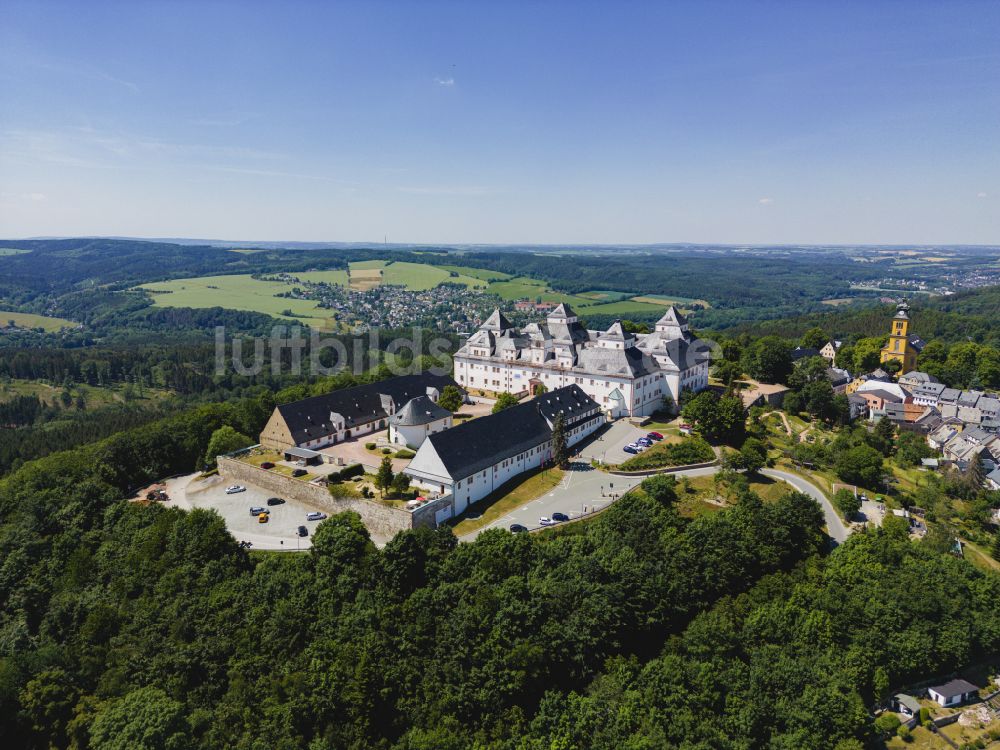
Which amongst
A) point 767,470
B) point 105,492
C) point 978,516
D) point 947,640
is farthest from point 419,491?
point 978,516

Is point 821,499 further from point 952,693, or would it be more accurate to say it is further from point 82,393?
point 82,393

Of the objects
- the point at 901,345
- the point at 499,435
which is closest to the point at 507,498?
the point at 499,435

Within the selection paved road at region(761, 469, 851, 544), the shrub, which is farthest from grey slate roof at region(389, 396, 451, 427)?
the shrub

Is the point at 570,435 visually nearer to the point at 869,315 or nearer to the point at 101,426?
the point at 101,426

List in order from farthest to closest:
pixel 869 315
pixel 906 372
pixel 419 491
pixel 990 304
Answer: pixel 990 304, pixel 869 315, pixel 906 372, pixel 419 491

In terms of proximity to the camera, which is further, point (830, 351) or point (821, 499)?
point (830, 351)

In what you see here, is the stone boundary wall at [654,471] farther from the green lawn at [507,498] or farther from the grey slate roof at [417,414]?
the grey slate roof at [417,414]

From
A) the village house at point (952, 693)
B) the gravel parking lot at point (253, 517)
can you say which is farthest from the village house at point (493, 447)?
the village house at point (952, 693)

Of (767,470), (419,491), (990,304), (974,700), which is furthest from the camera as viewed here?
(990,304)
